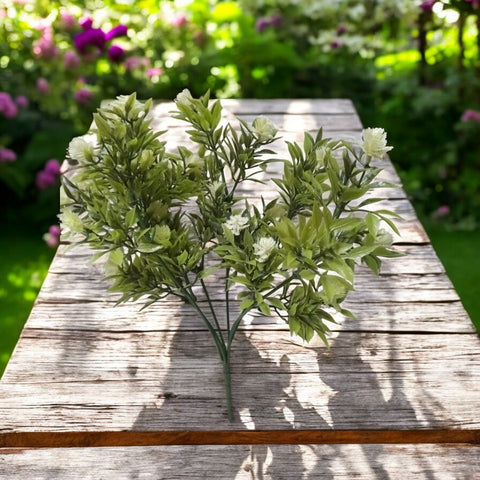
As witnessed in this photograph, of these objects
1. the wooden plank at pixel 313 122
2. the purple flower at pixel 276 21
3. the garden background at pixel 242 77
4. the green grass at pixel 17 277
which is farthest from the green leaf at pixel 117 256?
the purple flower at pixel 276 21

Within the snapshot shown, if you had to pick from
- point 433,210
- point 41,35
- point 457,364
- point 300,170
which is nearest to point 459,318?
point 457,364

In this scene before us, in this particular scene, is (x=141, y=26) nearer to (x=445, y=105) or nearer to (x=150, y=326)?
(x=445, y=105)

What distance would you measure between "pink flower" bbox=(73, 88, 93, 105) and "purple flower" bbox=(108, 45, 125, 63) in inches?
10.1

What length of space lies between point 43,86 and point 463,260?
2.64 m

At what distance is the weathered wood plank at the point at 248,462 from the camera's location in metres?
1.38

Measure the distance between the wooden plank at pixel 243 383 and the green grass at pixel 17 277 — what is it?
6.49ft

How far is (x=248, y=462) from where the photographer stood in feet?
4.62

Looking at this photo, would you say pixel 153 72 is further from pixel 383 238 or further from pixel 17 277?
pixel 383 238

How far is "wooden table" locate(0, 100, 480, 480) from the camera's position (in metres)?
1.42

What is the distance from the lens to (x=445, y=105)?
16.2 ft

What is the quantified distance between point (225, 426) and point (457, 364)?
1.73 feet

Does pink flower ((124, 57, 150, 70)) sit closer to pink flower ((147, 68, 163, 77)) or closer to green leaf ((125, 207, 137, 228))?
pink flower ((147, 68, 163, 77))

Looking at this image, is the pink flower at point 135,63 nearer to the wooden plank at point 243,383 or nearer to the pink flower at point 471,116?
the pink flower at point 471,116

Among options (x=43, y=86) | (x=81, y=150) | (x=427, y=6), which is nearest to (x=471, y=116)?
(x=427, y=6)
